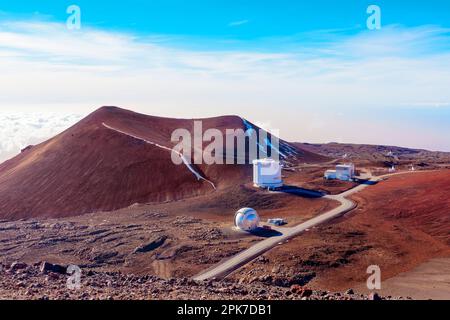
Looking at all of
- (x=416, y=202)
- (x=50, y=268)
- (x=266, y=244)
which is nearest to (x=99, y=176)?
(x=266, y=244)

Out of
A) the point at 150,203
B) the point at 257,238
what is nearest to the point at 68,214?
the point at 150,203

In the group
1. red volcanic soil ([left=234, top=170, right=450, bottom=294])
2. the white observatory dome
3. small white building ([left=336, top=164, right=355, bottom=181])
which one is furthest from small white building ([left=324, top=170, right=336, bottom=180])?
the white observatory dome

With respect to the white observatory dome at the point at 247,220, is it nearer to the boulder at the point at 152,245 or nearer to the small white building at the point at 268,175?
the boulder at the point at 152,245

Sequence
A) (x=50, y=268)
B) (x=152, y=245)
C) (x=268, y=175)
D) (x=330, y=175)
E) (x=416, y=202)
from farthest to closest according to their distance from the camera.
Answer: (x=330, y=175) → (x=268, y=175) → (x=416, y=202) → (x=152, y=245) → (x=50, y=268)

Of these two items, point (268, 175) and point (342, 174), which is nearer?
point (268, 175)

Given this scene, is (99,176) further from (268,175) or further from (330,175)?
(330,175)
